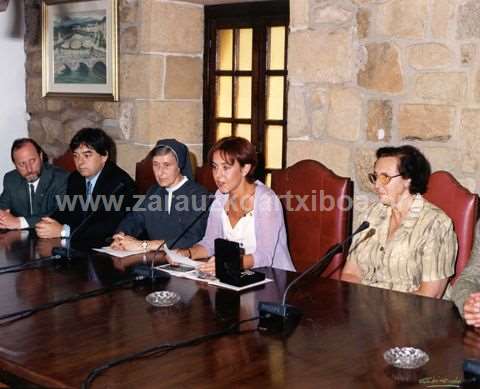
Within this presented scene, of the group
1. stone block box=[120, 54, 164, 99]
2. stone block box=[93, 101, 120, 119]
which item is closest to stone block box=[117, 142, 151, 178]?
stone block box=[93, 101, 120, 119]

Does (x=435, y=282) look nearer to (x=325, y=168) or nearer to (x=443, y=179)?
(x=443, y=179)

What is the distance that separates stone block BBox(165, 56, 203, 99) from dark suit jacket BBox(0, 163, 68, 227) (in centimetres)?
78

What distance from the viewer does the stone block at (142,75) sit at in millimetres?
4211

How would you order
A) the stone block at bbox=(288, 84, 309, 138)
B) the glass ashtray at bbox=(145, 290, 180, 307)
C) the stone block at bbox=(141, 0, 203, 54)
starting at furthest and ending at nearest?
the stone block at bbox=(141, 0, 203, 54) < the stone block at bbox=(288, 84, 309, 138) < the glass ashtray at bbox=(145, 290, 180, 307)

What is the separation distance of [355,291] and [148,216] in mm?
1384

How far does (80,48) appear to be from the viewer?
14.9ft

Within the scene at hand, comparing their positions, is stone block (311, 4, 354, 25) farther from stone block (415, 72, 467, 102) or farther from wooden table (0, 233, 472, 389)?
wooden table (0, 233, 472, 389)

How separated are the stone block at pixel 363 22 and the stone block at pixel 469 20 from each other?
430 mm

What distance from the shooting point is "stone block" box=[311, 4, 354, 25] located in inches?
134

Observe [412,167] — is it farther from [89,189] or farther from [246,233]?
[89,189]

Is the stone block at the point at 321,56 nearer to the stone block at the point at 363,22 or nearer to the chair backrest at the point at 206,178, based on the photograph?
the stone block at the point at 363,22

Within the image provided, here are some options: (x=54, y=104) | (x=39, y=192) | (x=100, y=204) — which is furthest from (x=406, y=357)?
(x=54, y=104)

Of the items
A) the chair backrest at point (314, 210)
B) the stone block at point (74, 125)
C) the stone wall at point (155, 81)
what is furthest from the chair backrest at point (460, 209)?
the stone block at point (74, 125)

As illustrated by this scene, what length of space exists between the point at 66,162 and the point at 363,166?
6.18ft
